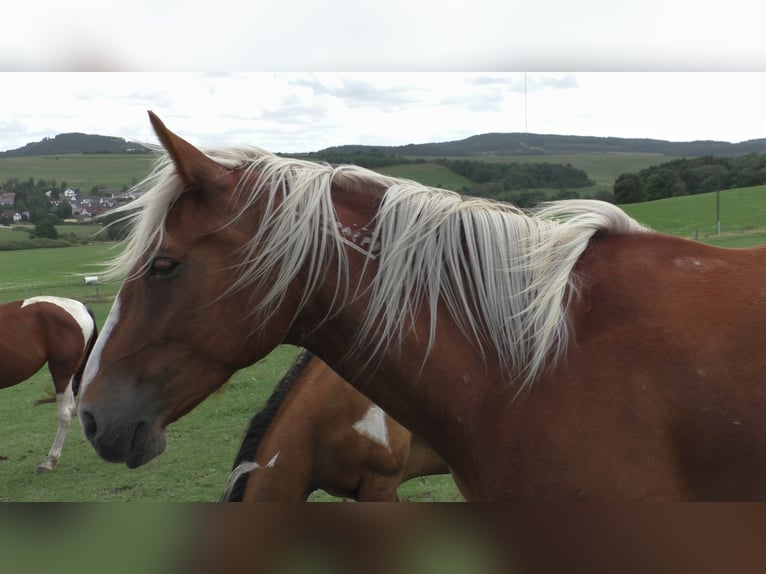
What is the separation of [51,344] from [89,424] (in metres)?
6.65

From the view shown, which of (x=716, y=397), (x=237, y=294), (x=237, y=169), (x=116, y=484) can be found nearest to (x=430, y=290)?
(x=237, y=294)

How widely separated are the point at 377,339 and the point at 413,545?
624 millimetres

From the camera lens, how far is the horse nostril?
1562 millimetres

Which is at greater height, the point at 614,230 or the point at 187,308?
the point at 614,230

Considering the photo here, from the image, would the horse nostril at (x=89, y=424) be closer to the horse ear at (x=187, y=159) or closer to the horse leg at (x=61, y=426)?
the horse ear at (x=187, y=159)

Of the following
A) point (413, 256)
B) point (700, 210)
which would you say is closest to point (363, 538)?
point (413, 256)

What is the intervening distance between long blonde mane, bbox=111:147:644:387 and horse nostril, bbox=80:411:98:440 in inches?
15.7

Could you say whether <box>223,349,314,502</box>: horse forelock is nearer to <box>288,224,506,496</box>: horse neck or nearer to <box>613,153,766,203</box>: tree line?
<box>288,224,506,496</box>: horse neck

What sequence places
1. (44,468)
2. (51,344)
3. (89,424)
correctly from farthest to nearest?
(51,344) → (44,468) → (89,424)

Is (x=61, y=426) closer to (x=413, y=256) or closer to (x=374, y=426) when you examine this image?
(x=374, y=426)

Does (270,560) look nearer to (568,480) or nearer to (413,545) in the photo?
(413,545)

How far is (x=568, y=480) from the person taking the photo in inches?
54.2

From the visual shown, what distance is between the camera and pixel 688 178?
9.89 ft

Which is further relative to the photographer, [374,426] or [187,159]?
[374,426]
